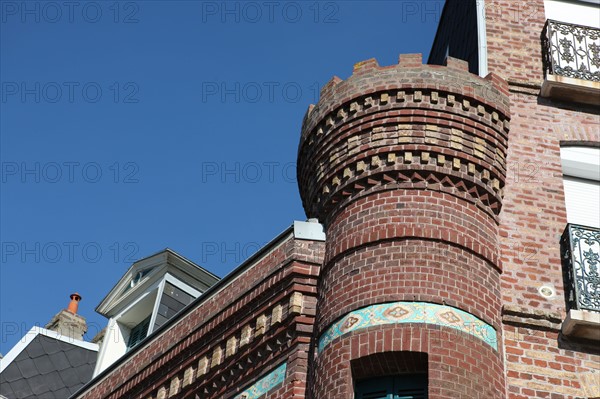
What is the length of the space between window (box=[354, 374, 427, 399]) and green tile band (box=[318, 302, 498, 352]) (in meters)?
0.64

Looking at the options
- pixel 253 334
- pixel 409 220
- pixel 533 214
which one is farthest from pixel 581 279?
pixel 253 334

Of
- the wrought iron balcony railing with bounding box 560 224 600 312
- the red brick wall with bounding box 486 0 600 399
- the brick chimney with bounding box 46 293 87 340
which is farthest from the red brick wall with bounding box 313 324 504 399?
the brick chimney with bounding box 46 293 87 340

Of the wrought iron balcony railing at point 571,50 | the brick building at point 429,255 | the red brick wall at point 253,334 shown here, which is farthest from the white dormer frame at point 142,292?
the wrought iron balcony railing at point 571,50

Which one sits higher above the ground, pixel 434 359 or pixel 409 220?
pixel 409 220

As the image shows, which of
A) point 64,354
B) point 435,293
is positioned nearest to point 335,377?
point 435,293

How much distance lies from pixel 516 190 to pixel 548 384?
9.80 ft

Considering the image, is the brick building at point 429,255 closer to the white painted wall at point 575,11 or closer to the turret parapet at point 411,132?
the turret parapet at point 411,132

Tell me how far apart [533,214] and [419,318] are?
2832mm

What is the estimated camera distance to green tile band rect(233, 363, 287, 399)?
12.7 m

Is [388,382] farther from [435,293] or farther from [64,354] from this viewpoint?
[64,354]

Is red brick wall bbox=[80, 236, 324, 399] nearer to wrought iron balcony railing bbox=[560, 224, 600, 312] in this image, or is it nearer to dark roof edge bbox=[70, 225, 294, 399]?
dark roof edge bbox=[70, 225, 294, 399]

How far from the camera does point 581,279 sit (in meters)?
12.5

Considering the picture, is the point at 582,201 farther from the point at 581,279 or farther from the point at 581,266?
the point at 581,279

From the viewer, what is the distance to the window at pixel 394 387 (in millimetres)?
11281
